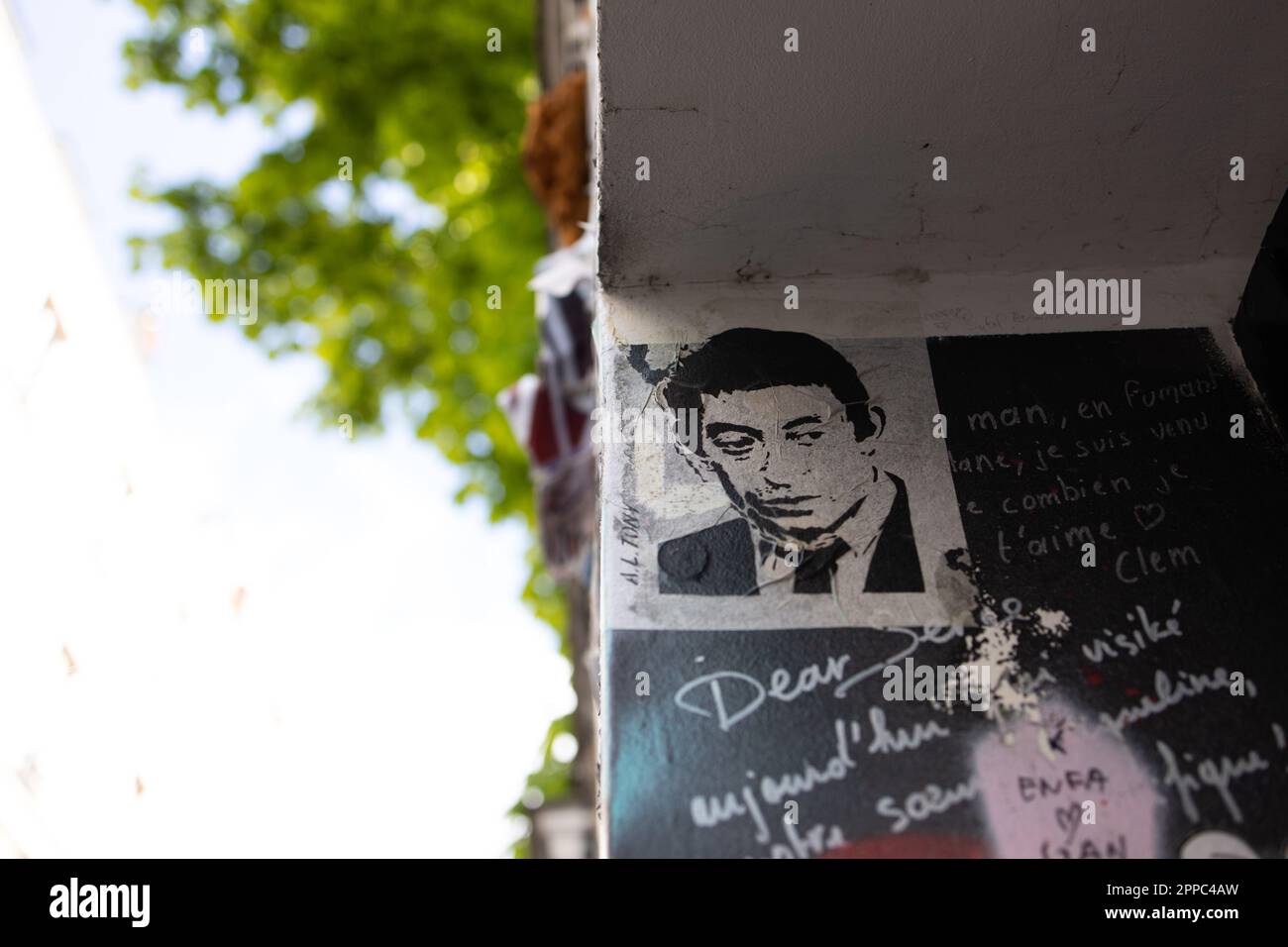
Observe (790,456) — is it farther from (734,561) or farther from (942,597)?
(942,597)

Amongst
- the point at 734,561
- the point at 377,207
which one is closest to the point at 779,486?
the point at 734,561

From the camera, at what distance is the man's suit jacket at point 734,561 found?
2.29m

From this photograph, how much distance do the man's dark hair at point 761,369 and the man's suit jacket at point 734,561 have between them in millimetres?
325

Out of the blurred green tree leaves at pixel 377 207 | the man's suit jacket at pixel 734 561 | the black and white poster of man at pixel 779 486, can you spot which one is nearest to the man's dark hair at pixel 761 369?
the black and white poster of man at pixel 779 486

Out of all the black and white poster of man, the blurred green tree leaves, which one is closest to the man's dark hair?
the black and white poster of man

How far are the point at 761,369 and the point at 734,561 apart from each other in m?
0.60

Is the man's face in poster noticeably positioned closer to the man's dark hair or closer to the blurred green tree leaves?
the man's dark hair

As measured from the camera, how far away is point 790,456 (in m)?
2.53

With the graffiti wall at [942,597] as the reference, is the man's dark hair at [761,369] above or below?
above

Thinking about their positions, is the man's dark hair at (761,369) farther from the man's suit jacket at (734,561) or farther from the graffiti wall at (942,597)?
the man's suit jacket at (734,561)

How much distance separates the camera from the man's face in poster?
2420mm

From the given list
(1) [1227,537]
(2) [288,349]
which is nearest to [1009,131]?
(1) [1227,537]
